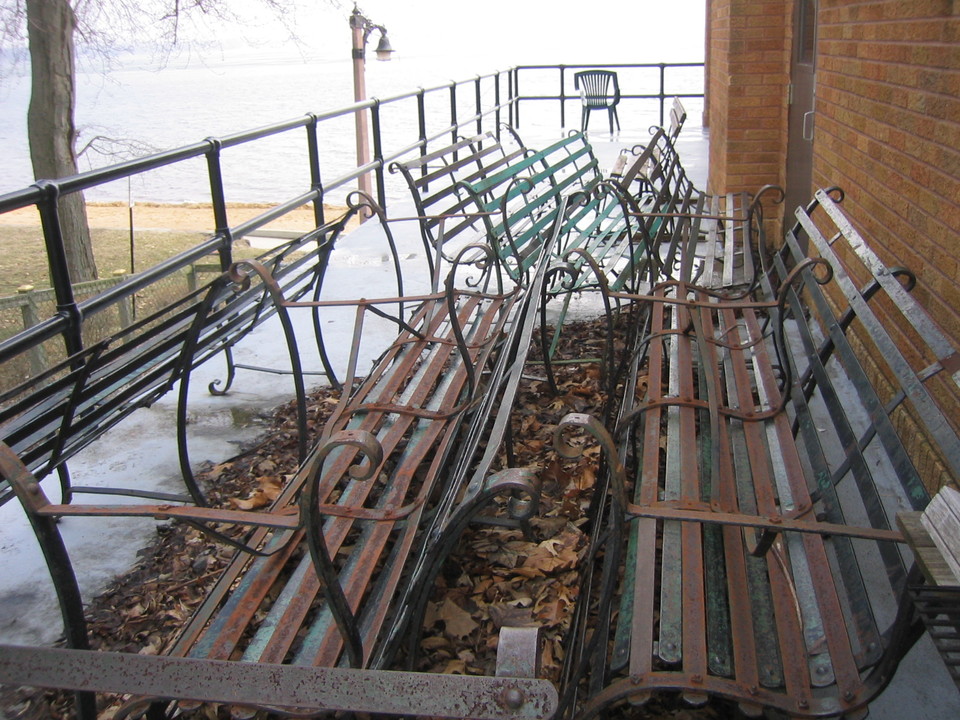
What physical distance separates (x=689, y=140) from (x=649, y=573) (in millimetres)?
12087

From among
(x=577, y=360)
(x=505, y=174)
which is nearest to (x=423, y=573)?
(x=577, y=360)

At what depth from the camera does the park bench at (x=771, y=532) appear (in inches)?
67.8

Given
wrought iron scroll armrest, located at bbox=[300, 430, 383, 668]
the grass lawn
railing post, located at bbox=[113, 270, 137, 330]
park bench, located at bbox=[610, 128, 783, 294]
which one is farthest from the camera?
the grass lawn

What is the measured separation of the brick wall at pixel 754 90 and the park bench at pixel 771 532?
375 cm

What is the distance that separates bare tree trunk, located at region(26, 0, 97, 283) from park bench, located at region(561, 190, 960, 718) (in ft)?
31.8

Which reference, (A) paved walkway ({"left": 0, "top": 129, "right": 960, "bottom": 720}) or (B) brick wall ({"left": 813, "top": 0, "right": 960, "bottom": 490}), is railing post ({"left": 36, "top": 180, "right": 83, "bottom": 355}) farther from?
(B) brick wall ({"left": 813, "top": 0, "right": 960, "bottom": 490})

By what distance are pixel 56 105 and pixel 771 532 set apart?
443 inches

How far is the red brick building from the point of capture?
293 cm

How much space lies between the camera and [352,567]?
2.28 m

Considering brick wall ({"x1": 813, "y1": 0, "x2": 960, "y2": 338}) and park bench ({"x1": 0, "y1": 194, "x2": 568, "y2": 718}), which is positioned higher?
brick wall ({"x1": 813, "y1": 0, "x2": 960, "y2": 338})

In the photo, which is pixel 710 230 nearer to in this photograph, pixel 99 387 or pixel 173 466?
pixel 173 466

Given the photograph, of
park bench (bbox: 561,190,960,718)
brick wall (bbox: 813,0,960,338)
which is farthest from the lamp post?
park bench (bbox: 561,190,960,718)

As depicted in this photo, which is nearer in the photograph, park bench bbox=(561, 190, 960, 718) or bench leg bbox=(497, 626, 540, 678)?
bench leg bbox=(497, 626, 540, 678)

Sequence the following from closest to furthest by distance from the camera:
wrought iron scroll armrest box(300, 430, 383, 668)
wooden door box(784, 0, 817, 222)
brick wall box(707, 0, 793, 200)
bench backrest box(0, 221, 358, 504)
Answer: wrought iron scroll armrest box(300, 430, 383, 668)
bench backrest box(0, 221, 358, 504)
wooden door box(784, 0, 817, 222)
brick wall box(707, 0, 793, 200)
